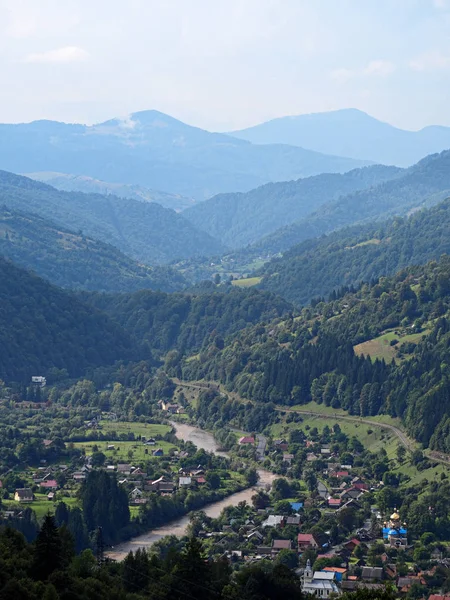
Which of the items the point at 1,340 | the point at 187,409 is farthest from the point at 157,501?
the point at 1,340

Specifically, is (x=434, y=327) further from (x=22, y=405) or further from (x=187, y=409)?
(x=22, y=405)

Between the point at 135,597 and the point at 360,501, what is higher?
the point at 135,597

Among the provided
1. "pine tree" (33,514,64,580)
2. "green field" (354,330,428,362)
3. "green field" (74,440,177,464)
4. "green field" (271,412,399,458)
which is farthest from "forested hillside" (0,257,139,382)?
"pine tree" (33,514,64,580)

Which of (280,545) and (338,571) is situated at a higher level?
(338,571)

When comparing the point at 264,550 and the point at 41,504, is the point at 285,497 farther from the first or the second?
the point at 41,504

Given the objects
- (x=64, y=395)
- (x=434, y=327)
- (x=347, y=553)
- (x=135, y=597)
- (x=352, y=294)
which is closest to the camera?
(x=135, y=597)

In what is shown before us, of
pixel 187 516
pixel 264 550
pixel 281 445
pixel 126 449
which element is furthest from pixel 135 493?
pixel 281 445

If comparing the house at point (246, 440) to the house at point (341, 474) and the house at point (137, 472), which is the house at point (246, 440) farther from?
the house at point (137, 472)
